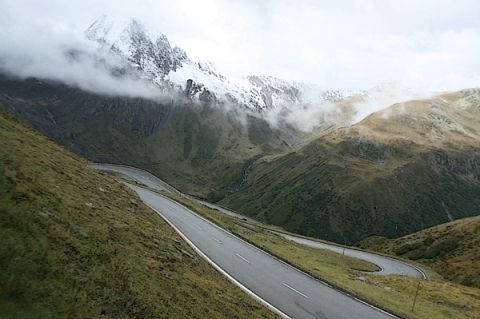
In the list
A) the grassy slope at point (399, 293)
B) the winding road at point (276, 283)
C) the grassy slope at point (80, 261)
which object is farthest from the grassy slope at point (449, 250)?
the grassy slope at point (80, 261)

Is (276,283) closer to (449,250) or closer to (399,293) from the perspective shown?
(399,293)

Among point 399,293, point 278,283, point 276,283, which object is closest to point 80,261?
point 276,283

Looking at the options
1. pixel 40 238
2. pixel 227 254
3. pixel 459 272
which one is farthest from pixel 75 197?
pixel 459 272

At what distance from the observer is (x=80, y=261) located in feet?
53.1

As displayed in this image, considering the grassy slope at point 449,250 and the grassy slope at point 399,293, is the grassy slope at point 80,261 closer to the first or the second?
the grassy slope at point 399,293

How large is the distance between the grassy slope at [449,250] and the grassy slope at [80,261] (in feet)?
265

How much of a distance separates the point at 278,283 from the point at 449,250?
105043 millimetres

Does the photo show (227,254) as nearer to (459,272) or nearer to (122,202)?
(122,202)

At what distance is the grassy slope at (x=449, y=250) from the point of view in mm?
99525

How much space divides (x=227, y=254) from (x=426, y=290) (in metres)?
29.8

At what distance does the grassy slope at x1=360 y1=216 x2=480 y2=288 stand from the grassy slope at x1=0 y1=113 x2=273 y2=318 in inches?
3179

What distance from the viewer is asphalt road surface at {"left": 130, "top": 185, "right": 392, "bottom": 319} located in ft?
95.9

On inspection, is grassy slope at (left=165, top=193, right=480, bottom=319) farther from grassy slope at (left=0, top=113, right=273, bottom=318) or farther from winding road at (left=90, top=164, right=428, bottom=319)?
grassy slope at (left=0, top=113, right=273, bottom=318)

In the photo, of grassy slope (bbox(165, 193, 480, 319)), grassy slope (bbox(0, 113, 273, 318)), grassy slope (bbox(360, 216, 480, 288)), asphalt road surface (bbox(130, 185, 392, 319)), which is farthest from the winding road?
grassy slope (bbox(360, 216, 480, 288))
